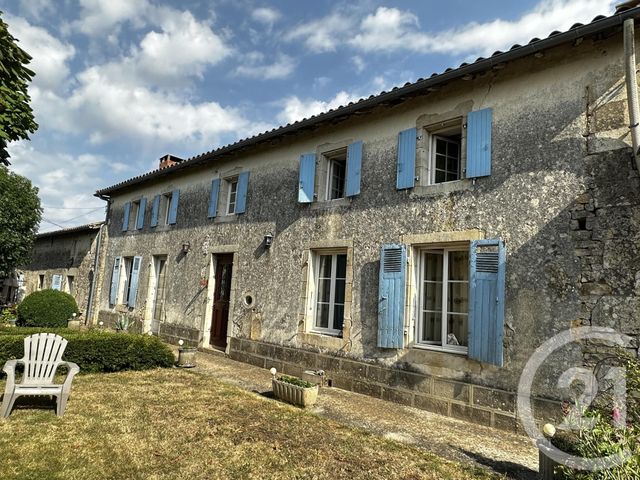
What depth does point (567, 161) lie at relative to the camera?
200 inches

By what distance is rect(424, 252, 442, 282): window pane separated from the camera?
6.29 meters

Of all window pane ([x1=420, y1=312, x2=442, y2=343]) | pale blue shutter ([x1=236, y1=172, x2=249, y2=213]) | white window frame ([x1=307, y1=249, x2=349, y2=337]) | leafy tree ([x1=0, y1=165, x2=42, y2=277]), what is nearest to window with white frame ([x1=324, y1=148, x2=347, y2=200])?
white window frame ([x1=307, y1=249, x2=349, y2=337])

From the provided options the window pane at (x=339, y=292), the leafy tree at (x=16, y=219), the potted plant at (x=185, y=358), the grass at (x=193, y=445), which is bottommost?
the grass at (x=193, y=445)

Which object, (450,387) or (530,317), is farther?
(450,387)

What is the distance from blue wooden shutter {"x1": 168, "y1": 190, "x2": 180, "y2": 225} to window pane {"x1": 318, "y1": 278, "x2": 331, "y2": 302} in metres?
5.85

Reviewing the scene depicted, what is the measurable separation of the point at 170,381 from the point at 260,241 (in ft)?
11.2

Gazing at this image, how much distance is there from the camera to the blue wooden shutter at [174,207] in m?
11.8

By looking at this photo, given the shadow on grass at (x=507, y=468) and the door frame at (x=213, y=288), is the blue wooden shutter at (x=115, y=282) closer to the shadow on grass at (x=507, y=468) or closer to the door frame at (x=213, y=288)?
the door frame at (x=213, y=288)

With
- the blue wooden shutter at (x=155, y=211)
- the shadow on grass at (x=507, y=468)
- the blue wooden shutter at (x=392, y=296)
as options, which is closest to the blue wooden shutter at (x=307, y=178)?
the blue wooden shutter at (x=392, y=296)

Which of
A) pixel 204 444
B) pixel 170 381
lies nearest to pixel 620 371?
pixel 204 444

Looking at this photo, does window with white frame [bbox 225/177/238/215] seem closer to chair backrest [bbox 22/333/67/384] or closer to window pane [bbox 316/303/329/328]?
window pane [bbox 316/303/329/328]

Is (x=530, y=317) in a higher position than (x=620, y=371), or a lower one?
higher

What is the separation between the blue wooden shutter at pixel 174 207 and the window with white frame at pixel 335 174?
5.64 m

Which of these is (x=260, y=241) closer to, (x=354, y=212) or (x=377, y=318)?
(x=354, y=212)
